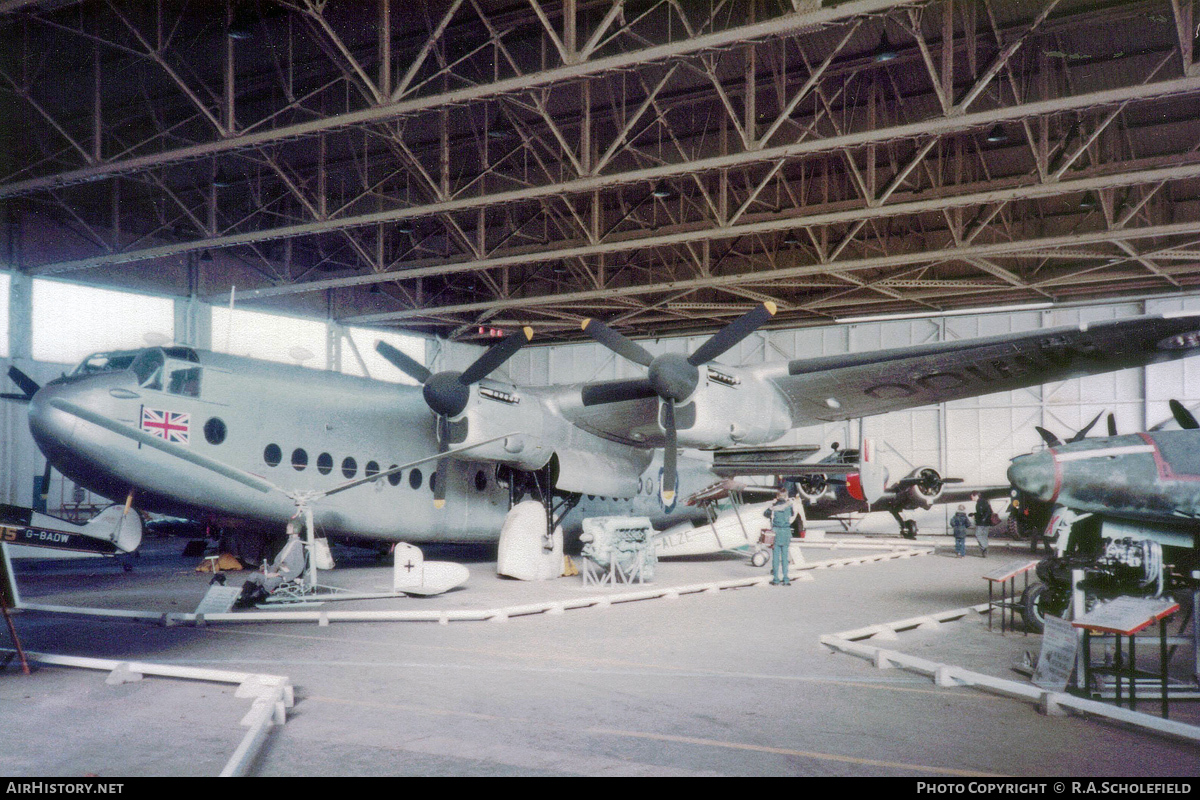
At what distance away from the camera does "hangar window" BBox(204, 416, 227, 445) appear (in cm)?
1184

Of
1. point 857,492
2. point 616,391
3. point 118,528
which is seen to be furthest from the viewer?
point 857,492

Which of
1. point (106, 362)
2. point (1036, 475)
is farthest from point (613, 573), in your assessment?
point (106, 362)

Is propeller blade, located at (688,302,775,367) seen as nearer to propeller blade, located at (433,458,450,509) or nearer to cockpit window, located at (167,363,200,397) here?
propeller blade, located at (433,458,450,509)

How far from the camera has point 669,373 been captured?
13125 millimetres

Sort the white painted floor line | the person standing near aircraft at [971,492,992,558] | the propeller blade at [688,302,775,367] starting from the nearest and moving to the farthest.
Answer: the white painted floor line → the propeller blade at [688,302,775,367] → the person standing near aircraft at [971,492,992,558]

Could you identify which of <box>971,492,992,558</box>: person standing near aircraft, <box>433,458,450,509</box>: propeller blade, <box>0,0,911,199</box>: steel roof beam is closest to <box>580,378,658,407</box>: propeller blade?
<box>433,458,450,509</box>: propeller blade

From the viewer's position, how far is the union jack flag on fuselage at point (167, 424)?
11242 mm

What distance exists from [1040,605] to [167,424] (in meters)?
11.1

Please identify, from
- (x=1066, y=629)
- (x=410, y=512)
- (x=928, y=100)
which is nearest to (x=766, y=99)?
(x=928, y=100)

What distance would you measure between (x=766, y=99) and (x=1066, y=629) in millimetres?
14925

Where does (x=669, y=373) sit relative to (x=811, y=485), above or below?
above

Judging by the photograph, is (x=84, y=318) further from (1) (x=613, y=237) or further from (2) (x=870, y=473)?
(2) (x=870, y=473)

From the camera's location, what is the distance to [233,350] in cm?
2589
